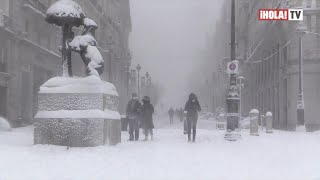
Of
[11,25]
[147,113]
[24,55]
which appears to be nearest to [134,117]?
[147,113]

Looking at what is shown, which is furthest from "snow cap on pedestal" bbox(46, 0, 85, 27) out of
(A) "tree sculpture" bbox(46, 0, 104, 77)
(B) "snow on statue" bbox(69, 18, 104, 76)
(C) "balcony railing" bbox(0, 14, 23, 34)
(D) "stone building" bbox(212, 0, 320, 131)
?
(D) "stone building" bbox(212, 0, 320, 131)

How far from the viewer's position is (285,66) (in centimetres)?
4150

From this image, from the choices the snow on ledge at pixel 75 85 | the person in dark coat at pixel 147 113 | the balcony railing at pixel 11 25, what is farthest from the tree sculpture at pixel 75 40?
the balcony railing at pixel 11 25

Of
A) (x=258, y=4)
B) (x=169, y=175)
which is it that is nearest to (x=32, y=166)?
(x=169, y=175)

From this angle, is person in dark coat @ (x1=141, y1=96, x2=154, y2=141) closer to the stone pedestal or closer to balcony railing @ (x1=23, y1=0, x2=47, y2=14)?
the stone pedestal

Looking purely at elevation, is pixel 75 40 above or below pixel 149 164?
above

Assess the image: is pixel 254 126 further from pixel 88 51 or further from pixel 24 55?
pixel 24 55

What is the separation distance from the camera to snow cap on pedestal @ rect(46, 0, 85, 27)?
13.6 metres

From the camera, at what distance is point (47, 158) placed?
10.6m

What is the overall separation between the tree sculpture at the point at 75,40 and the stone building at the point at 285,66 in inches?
1068

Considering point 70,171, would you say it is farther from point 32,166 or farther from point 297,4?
point 297,4

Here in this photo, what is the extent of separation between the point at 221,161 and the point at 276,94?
36.8 m

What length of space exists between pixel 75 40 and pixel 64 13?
738mm

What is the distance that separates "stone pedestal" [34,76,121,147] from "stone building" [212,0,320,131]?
28.1m
